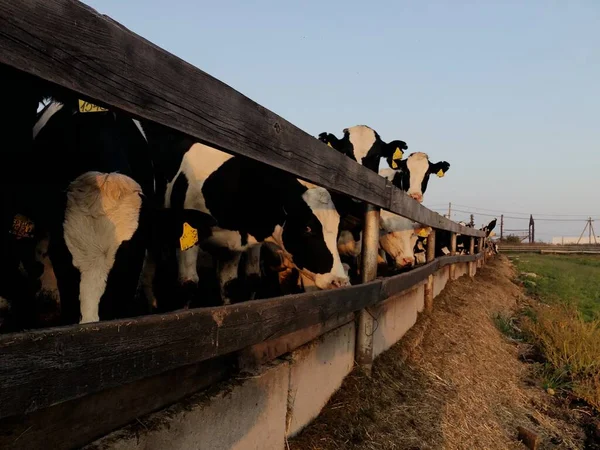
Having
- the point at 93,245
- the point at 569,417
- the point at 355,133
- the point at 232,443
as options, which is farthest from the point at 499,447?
the point at 355,133

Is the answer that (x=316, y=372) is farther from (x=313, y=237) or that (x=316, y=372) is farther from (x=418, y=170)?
(x=418, y=170)

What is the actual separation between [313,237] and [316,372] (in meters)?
1.74

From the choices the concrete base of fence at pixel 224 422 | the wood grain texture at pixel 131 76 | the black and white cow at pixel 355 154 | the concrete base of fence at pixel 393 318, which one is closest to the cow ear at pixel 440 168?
the black and white cow at pixel 355 154

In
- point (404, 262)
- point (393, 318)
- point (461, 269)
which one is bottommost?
point (393, 318)

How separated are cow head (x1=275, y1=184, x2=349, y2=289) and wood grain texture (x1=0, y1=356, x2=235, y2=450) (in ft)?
8.31

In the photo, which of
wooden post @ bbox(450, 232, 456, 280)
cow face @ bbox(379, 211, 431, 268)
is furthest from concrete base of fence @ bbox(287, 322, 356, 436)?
wooden post @ bbox(450, 232, 456, 280)

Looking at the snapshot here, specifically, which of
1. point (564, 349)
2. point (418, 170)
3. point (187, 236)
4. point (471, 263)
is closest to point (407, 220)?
point (418, 170)

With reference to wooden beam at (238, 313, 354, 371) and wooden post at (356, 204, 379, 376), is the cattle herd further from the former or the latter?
wooden beam at (238, 313, 354, 371)

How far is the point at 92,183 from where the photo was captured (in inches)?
122

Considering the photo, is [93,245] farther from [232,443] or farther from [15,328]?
[232,443]

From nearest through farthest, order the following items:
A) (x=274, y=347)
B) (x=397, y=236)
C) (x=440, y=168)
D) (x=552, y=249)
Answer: (x=274, y=347), (x=397, y=236), (x=440, y=168), (x=552, y=249)

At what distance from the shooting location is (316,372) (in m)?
3.41

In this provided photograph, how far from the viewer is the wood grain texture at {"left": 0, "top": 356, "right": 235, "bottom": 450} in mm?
1584

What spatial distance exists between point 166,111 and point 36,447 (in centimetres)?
110
